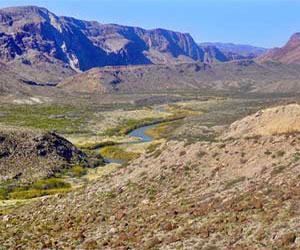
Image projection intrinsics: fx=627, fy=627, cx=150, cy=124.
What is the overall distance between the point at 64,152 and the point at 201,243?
63.7m

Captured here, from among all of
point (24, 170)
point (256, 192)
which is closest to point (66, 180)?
point (24, 170)

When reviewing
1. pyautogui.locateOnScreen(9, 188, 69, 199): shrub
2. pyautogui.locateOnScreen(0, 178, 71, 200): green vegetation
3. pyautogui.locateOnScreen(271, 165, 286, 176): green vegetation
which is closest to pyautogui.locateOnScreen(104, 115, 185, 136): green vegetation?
pyautogui.locateOnScreen(0, 178, 71, 200): green vegetation

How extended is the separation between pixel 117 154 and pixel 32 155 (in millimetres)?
18599

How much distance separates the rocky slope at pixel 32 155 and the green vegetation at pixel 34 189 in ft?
8.84

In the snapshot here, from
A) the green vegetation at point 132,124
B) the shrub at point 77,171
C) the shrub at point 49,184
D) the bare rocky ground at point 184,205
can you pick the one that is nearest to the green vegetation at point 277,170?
the bare rocky ground at point 184,205

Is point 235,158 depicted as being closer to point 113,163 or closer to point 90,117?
point 113,163

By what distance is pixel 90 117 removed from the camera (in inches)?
6565

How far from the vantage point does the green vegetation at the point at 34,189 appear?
6406 centimetres

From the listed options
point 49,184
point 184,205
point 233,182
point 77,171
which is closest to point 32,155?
point 77,171

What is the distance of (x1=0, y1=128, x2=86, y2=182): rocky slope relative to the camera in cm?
7681

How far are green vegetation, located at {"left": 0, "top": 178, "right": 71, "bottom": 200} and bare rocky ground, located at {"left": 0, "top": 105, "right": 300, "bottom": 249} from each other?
19862mm

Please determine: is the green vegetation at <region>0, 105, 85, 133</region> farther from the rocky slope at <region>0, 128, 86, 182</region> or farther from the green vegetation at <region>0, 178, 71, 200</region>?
the green vegetation at <region>0, 178, 71, 200</region>

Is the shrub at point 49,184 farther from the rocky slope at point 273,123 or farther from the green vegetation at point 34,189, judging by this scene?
the rocky slope at point 273,123

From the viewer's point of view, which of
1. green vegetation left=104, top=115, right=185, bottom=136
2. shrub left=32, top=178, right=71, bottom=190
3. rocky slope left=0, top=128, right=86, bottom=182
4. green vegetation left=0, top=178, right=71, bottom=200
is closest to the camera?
green vegetation left=0, top=178, right=71, bottom=200
